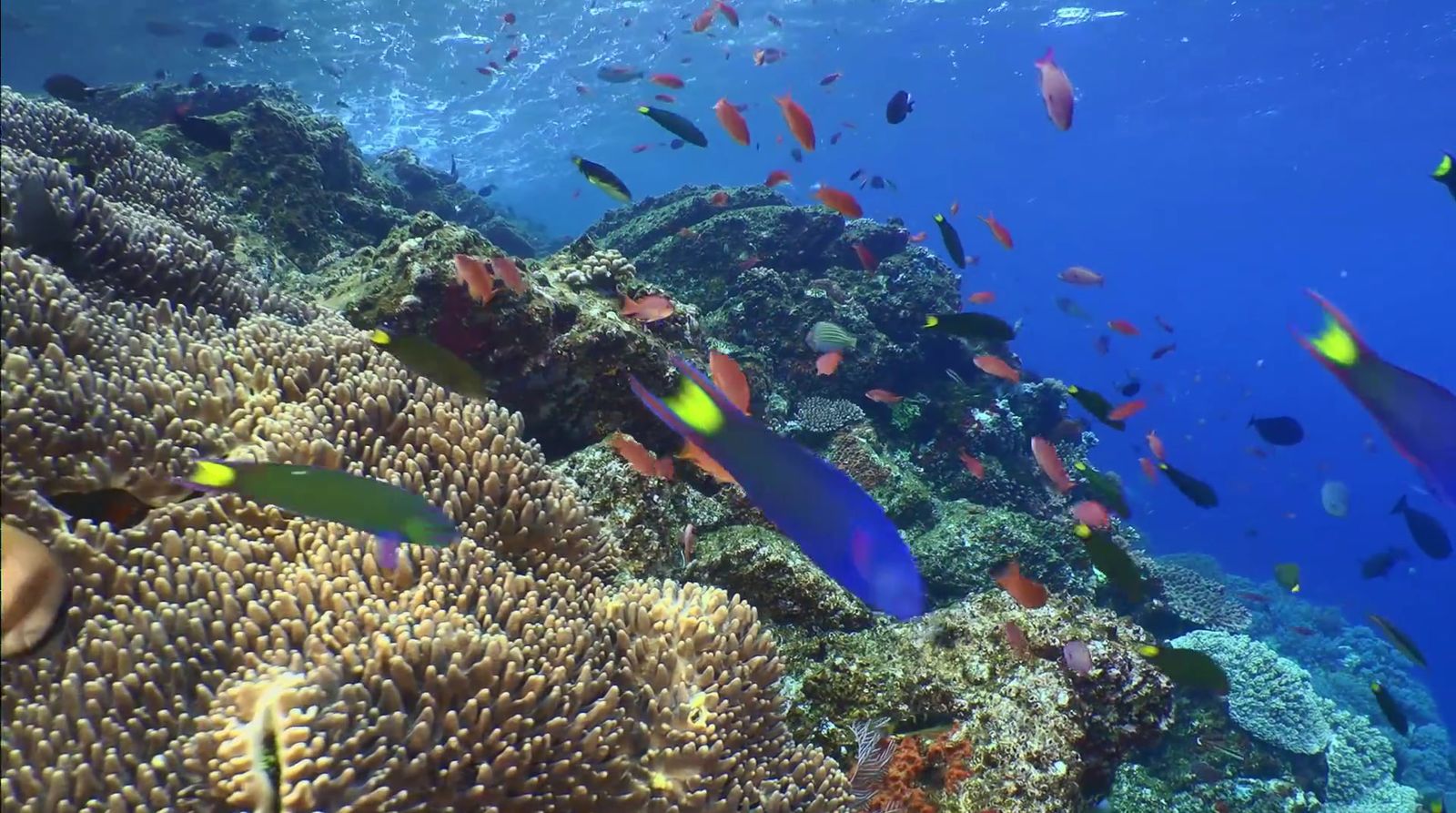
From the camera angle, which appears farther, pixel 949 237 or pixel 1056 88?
pixel 949 237

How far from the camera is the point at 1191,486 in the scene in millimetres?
6559

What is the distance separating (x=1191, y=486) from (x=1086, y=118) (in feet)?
159

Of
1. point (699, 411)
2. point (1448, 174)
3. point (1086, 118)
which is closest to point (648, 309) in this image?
point (699, 411)

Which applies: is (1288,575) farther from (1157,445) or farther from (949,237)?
(949,237)

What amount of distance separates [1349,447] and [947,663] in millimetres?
110119

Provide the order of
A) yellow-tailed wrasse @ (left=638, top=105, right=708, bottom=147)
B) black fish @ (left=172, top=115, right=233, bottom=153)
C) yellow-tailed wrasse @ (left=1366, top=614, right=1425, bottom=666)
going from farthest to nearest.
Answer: black fish @ (left=172, top=115, right=233, bottom=153) → yellow-tailed wrasse @ (left=638, top=105, right=708, bottom=147) → yellow-tailed wrasse @ (left=1366, top=614, right=1425, bottom=666)

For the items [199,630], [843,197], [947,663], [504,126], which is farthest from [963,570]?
[504,126]

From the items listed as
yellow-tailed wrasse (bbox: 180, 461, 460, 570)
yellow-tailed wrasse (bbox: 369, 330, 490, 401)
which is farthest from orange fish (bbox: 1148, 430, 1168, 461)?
yellow-tailed wrasse (bbox: 180, 461, 460, 570)

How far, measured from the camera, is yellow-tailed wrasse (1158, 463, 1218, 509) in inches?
247

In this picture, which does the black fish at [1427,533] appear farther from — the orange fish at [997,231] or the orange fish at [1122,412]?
the orange fish at [997,231]

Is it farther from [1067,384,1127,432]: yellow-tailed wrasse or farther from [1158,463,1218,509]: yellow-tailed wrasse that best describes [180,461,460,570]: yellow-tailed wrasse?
[1158,463,1218,509]: yellow-tailed wrasse

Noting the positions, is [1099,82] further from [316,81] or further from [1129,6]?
[316,81]

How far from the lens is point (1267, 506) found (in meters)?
64.9

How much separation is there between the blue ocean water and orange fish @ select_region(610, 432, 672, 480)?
303 centimetres
